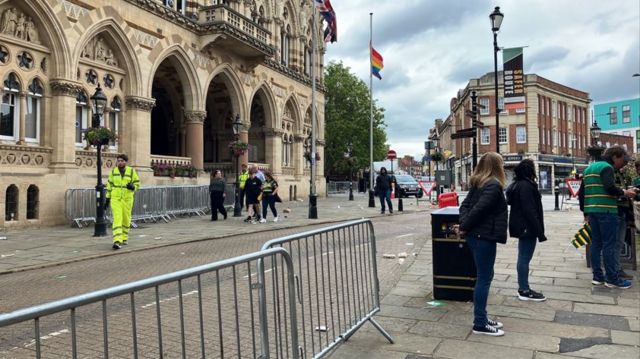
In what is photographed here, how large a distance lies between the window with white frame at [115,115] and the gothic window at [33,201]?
398cm

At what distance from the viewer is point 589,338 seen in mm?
4562

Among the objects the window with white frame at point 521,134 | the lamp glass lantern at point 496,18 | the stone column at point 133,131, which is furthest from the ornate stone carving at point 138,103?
the window with white frame at point 521,134

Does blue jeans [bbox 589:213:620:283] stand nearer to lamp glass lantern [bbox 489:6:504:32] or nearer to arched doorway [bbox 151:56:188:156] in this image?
lamp glass lantern [bbox 489:6:504:32]

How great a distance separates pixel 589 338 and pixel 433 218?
202 centimetres

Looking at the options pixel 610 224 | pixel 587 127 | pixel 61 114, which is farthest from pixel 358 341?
pixel 587 127

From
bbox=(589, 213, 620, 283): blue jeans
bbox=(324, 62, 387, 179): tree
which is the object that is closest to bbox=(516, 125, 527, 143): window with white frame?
bbox=(324, 62, 387, 179): tree

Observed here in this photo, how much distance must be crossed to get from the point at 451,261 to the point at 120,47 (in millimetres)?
16691

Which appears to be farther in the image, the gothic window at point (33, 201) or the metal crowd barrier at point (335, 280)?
the gothic window at point (33, 201)

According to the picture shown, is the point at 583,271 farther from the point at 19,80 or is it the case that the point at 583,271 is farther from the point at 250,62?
the point at 250,62

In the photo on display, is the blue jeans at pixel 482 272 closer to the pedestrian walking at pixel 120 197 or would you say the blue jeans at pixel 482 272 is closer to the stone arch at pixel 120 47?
the pedestrian walking at pixel 120 197

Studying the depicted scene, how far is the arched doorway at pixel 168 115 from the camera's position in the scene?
84.6 feet

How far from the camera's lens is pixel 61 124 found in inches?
627

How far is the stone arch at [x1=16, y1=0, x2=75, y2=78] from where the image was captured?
15.3m

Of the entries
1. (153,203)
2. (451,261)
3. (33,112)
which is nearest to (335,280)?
(451,261)
